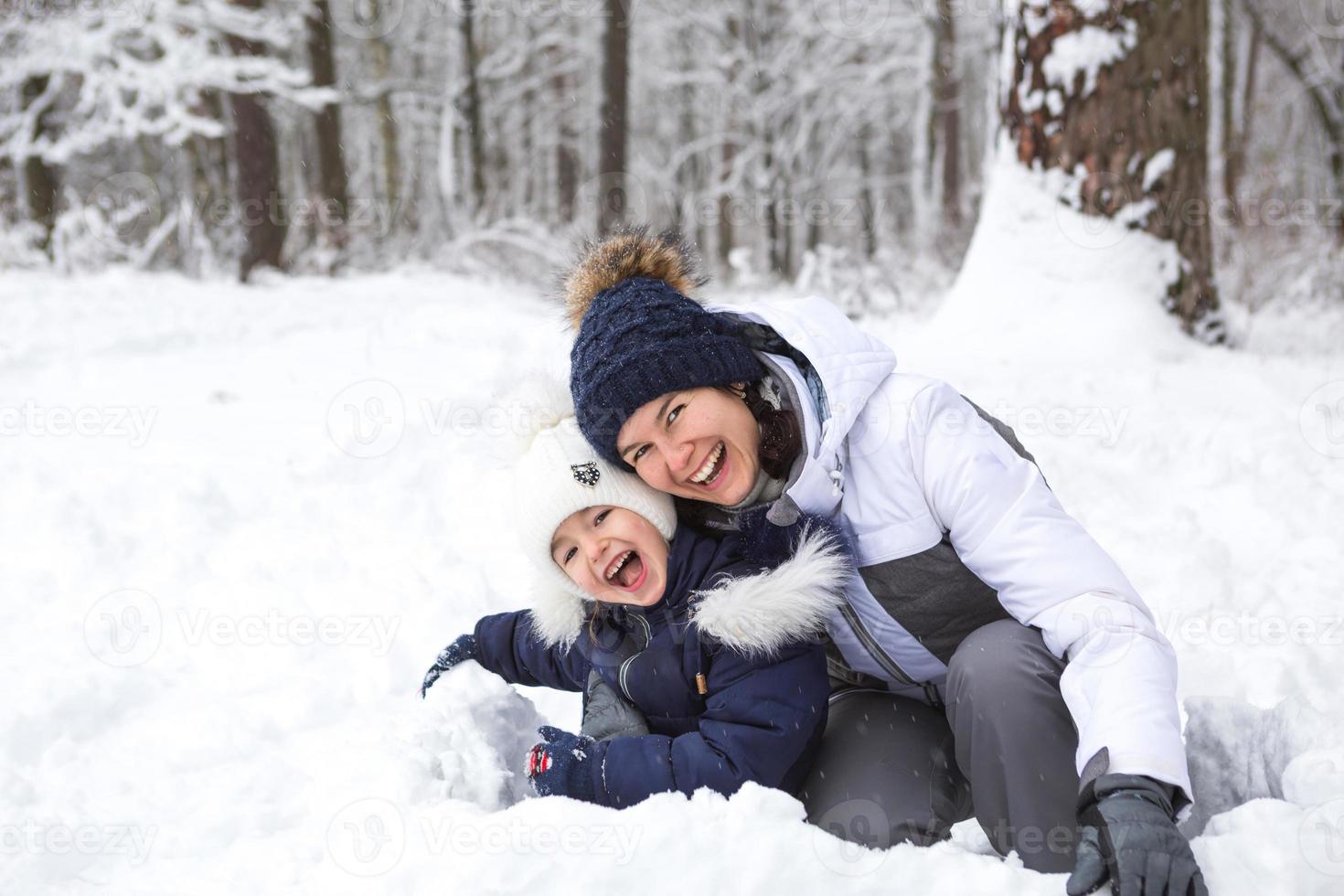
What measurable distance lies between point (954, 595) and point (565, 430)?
90cm

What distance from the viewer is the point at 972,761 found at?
1811 mm

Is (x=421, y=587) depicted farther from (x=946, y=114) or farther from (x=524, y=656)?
(x=946, y=114)

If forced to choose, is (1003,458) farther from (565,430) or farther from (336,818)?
(336,818)

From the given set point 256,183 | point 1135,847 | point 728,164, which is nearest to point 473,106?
point 256,183

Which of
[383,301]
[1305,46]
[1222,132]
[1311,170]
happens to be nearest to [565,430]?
[383,301]

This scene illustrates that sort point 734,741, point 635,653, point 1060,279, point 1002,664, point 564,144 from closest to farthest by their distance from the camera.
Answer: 1. point 1002,664
2. point 734,741
3. point 635,653
4. point 1060,279
5. point 564,144

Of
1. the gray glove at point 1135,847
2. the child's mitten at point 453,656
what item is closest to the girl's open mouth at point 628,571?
the child's mitten at point 453,656

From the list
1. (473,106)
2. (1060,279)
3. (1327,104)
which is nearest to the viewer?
(1060,279)

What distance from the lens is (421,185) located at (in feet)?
59.2

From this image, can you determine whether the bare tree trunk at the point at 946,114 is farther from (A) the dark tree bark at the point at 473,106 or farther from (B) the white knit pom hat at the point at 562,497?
(B) the white knit pom hat at the point at 562,497

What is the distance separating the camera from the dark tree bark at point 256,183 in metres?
10.2

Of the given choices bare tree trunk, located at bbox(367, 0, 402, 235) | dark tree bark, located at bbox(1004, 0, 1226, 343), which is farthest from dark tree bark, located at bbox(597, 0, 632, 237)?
dark tree bark, located at bbox(1004, 0, 1226, 343)

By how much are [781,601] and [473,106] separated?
40.1 ft

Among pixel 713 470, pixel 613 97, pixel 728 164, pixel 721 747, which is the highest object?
pixel 613 97
